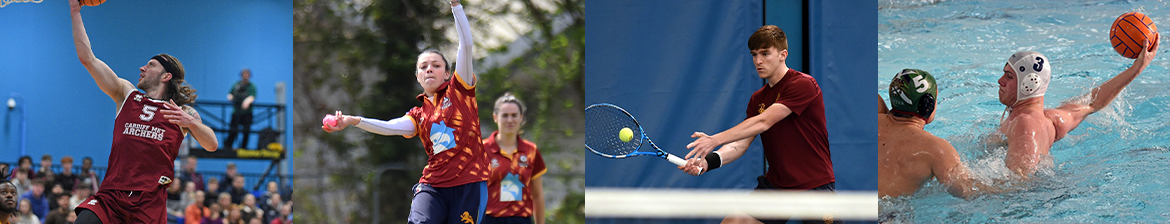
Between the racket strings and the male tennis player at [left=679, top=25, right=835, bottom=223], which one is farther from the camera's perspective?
the racket strings

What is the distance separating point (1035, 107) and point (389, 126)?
137 inches

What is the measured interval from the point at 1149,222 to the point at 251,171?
6288mm

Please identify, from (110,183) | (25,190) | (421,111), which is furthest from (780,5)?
(25,190)

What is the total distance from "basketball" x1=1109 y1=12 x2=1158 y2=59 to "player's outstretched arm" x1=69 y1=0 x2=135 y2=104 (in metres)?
5.54

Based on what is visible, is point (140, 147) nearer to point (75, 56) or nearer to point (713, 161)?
point (75, 56)

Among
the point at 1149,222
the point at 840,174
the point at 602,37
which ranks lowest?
the point at 1149,222

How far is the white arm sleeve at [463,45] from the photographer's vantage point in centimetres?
440

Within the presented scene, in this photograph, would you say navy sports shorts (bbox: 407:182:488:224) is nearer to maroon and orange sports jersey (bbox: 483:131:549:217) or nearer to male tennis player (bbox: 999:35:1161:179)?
maroon and orange sports jersey (bbox: 483:131:549:217)

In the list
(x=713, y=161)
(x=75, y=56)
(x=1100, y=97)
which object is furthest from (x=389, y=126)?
Answer: (x=1100, y=97)

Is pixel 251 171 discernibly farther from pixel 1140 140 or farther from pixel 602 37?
pixel 1140 140

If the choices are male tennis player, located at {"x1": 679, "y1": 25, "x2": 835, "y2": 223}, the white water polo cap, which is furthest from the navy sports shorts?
the white water polo cap

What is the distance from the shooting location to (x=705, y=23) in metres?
4.42

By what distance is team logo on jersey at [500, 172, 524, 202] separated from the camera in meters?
6.38

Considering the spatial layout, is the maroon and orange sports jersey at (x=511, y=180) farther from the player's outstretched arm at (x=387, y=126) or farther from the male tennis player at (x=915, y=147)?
the male tennis player at (x=915, y=147)
